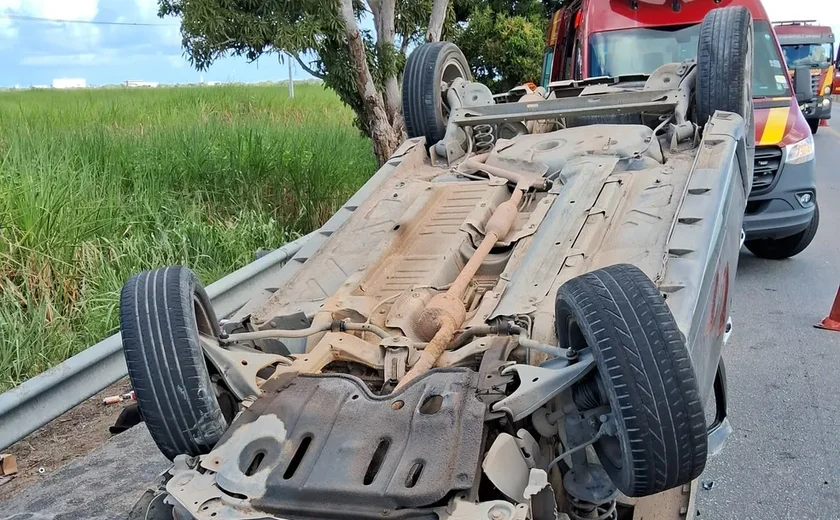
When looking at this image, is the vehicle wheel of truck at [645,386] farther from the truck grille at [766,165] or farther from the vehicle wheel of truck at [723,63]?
the truck grille at [766,165]

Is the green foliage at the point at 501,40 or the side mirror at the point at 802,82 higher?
the green foliage at the point at 501,40

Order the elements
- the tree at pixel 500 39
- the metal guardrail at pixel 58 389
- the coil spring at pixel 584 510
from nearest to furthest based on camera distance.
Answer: the coil spring at pixel 584 510
the metal guardrail at pixel 58 389
the tree at pixel 500 39

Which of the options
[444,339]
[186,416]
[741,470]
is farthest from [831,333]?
[186,416]

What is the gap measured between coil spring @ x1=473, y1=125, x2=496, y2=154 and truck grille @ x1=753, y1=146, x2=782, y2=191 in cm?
246

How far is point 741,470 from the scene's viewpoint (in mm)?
3783

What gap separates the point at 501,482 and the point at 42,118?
9141 mm

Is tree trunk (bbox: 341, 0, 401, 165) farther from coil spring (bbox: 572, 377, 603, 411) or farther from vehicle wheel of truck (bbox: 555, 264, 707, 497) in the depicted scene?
vehicle wheel of truck (bbox: 555, 264, 707, 497)

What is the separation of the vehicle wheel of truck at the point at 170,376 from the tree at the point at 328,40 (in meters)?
5.49

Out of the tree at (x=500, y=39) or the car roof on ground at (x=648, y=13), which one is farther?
the tree at (x=500, y=39)

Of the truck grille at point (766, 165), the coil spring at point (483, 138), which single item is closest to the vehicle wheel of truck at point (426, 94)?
the coil spring at point (483, 138)

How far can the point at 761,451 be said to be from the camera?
12.9 ft

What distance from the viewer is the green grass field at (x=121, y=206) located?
210 inches

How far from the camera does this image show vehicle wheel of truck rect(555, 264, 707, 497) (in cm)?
242

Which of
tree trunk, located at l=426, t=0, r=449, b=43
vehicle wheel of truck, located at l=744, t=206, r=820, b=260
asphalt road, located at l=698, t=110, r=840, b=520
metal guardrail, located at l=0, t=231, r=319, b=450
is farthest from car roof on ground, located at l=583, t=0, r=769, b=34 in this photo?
metal guardrail, located at l=0, t=231, r=319, b=450
